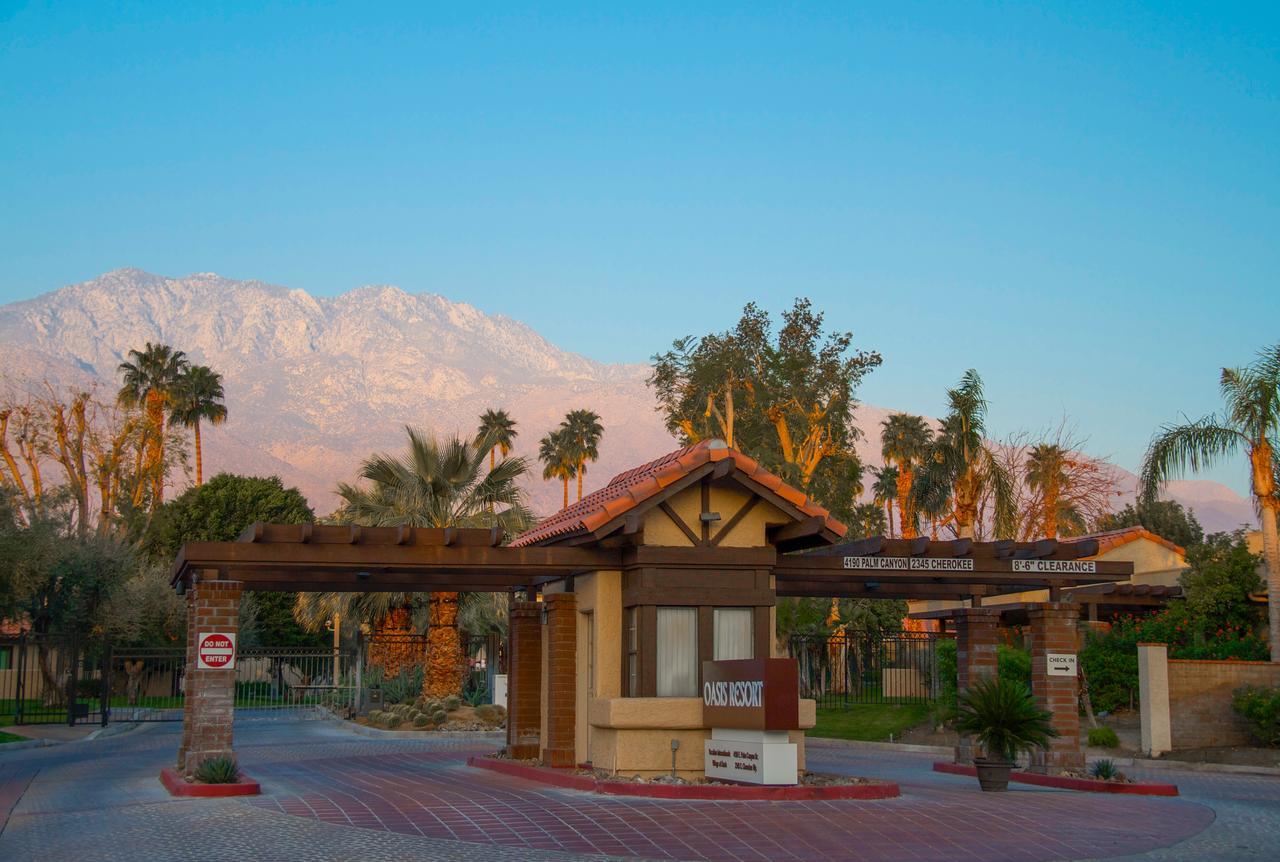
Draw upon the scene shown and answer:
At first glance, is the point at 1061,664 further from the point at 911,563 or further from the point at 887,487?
the point at 887,487

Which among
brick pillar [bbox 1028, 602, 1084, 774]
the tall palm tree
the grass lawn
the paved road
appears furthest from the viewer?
the tall palm tree

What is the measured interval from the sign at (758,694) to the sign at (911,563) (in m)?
3.29

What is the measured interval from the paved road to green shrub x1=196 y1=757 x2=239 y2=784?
18.6 inches

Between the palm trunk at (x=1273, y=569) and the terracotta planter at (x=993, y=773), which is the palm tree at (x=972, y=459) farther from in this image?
the terracotta planter at (x=993, y=773)

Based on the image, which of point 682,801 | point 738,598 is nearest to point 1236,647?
point 738,598

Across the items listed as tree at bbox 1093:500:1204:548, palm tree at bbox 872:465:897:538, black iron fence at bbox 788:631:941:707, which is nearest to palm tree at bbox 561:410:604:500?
palm tree at bbox 872:465:897:538

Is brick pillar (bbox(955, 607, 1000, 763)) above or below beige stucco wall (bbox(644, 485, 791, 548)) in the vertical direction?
below

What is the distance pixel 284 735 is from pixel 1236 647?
21.6 m

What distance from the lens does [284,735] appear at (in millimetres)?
32125

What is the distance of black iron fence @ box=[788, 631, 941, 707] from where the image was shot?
33.3 meters

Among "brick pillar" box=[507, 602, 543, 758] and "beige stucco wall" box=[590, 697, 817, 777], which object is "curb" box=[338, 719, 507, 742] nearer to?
"brick pillar" box=[507, 602, 543, 758]

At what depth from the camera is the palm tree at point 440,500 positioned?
35.1 metres

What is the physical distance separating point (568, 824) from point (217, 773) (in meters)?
5.27

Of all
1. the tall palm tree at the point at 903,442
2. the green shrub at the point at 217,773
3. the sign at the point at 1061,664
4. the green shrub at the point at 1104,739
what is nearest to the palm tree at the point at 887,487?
the tall palm tree at the point at 903,442
